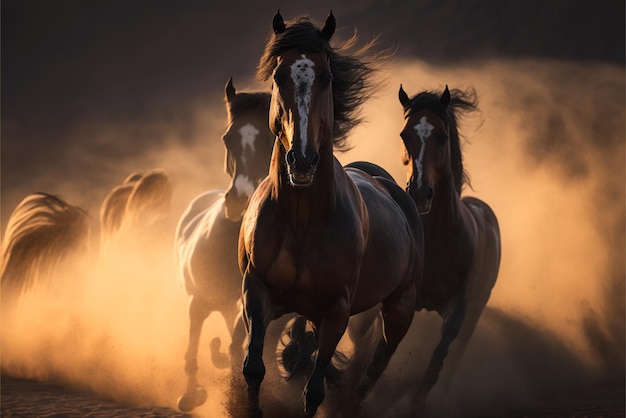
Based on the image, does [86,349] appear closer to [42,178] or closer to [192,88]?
[42,178]

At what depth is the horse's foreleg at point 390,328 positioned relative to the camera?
17.6 ft

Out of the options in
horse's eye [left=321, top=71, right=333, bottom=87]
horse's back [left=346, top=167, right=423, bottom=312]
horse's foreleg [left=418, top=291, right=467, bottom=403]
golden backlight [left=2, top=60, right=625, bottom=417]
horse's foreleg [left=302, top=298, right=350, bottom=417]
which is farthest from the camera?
golden backlight [left=2, top=60, right=625, bottom=417]

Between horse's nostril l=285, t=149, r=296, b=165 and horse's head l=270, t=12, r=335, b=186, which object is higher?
horse's head l=270, t=12, r=335, b=186

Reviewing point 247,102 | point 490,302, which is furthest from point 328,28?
point 490,302

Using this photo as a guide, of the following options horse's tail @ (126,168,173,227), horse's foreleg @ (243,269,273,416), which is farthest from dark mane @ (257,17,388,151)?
horse's tail @ (126,168,173,227)

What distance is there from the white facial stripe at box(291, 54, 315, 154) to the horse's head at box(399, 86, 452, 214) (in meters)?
2.50

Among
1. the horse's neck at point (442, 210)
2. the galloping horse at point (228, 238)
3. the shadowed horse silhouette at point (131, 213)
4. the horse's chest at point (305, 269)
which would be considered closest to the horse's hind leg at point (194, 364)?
the galloping horse at point (228, 238)

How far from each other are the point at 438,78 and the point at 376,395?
1358 centimetres

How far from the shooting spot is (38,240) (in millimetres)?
9305

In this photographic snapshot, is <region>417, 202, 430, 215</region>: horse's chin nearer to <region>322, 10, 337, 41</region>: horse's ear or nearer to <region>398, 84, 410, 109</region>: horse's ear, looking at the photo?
<region>398, 84, 410, 109</region>: horse's ear

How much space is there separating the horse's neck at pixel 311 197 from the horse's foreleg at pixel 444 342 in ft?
7.76

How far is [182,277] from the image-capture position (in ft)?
24.5

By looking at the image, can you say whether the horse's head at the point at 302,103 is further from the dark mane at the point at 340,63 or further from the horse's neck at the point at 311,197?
the horse's neck at the point at 311,197

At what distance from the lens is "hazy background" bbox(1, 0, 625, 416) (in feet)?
28.2
